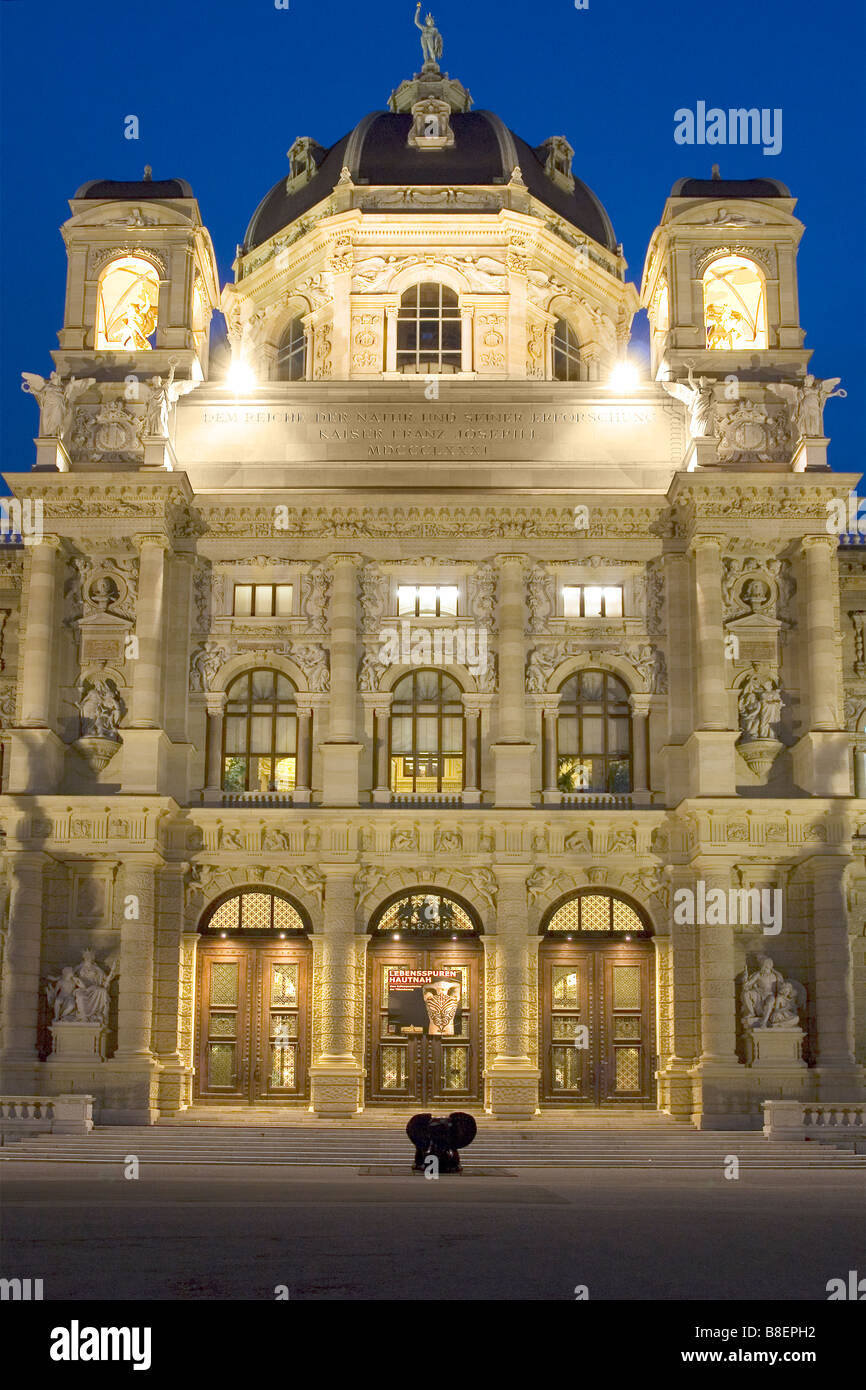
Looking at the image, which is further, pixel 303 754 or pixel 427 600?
pixel 427 600

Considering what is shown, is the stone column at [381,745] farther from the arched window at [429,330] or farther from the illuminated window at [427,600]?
the arched window at [429,330]

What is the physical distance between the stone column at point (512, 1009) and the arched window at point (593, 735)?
9.46 ft

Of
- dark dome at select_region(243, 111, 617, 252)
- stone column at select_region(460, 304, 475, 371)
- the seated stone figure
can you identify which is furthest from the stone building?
the seated stone figure

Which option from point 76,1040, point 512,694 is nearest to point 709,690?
point 512,694

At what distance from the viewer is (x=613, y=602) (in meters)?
38.0

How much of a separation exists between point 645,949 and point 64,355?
64.1ft

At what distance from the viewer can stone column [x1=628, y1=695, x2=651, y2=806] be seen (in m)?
36.7

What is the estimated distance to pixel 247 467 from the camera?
3900 cm

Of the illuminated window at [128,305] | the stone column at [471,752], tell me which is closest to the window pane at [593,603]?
the stone column at [471,752]

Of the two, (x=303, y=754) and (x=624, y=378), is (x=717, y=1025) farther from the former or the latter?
(x=624, y=378)

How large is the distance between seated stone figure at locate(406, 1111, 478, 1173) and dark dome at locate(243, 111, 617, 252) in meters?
26.7

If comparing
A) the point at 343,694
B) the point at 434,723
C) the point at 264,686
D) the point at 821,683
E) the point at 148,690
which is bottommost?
the point at 434,723

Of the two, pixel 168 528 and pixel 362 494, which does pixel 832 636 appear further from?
pixel 168 528

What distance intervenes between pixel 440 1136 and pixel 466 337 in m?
23.9
